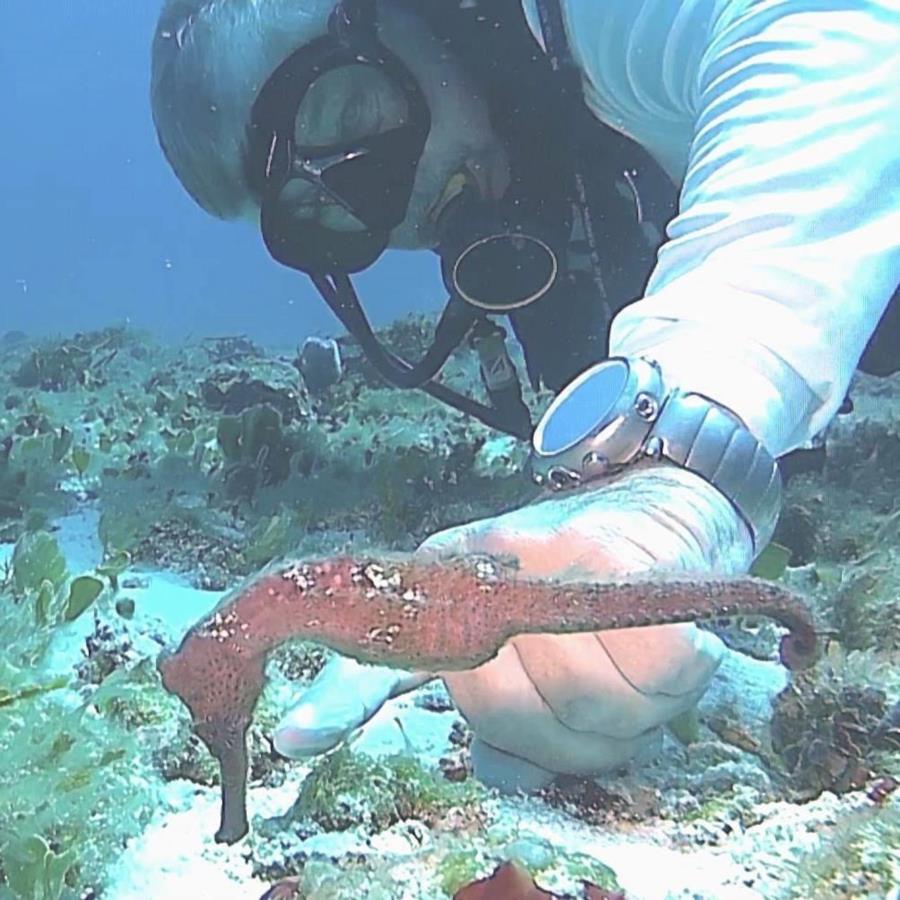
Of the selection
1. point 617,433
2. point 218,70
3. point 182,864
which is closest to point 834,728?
point 617,433

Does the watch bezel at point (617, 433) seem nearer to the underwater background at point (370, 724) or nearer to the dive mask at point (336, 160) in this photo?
the underwater background at point (370, 724)

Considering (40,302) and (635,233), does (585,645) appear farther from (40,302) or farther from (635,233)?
(40,302)

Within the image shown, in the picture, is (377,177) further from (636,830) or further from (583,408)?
(636,830)

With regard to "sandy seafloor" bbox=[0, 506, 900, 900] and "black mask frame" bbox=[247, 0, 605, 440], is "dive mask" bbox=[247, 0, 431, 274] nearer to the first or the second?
"black mask frame" bbox=[247, 0, 605, 440]

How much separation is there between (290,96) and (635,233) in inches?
55.5

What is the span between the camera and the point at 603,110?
134 inches

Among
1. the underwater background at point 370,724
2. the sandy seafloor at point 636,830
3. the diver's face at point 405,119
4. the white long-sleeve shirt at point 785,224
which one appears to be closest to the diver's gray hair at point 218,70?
the diver's face at point 405,119

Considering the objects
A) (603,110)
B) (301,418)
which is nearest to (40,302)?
(301,418)

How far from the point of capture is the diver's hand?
1438 mm

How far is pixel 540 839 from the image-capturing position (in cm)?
171

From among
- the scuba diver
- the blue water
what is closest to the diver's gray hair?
the scuba diver

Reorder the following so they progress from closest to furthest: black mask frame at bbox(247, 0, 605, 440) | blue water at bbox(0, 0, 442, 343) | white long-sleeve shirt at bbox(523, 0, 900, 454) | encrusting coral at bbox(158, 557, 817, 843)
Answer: encrusting coral at bbox(158, 557, 817, 843) → white long-sleeve shirt at bbox(523, 0, 900, 454) → black mask frame at bbox(247, 0, 605, 440) → blue water at bbox(0, 0, 442, 343)

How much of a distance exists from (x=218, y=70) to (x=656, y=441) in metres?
2.30

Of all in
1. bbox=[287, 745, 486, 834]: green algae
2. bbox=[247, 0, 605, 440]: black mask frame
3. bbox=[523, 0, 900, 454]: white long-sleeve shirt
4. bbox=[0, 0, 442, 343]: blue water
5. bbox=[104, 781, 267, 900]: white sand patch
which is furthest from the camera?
bbox=[0, 0, 442, 343]: blue water
